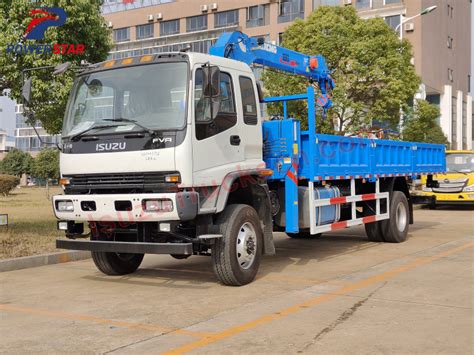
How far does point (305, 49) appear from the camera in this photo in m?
25.2

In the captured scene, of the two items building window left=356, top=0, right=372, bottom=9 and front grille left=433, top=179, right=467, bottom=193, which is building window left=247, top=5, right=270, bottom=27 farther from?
front grille left=433, top=179, right=467, bottom=193

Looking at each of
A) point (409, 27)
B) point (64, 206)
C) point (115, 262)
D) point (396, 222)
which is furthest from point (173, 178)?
point (409, 27)

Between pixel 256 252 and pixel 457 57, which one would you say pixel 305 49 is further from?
pixel 457 57

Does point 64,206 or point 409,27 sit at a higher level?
point 409,27

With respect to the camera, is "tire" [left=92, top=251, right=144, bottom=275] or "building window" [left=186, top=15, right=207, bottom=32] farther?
"building window" [left=186, top=15, right=207, bottom=32]

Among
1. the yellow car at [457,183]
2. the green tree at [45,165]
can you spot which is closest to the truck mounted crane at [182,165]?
the yellow car at [457,183]

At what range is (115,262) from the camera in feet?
26.9

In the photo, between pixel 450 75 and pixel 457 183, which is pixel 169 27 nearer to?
pixel 450 75

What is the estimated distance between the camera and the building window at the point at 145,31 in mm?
61838

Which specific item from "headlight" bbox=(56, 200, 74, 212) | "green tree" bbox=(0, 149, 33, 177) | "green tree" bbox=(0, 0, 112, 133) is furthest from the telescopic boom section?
"green tree" bbox=(0, 149, 33, 177)

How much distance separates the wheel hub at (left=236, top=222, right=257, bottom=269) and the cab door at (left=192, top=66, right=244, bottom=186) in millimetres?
772

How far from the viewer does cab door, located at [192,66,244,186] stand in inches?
263

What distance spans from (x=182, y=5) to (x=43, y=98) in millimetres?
50716

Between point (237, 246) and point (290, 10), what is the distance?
150 feet
